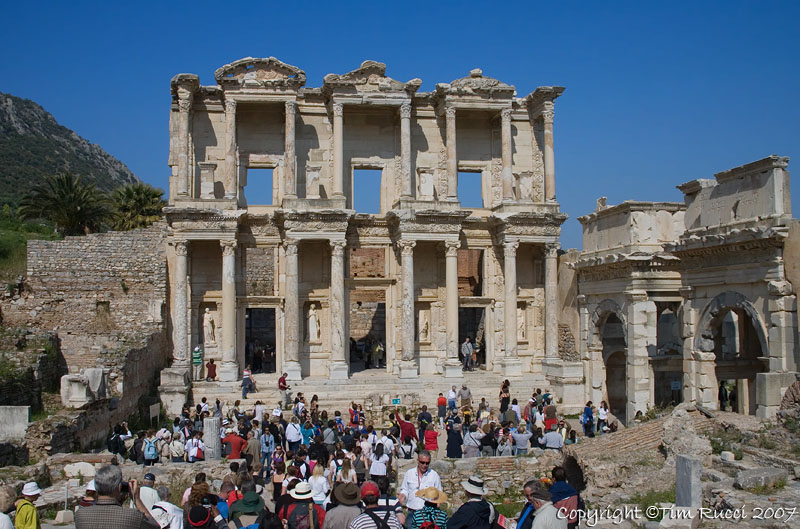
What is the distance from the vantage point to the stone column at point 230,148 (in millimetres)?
26359

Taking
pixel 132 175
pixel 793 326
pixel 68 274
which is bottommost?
pixel 793 326

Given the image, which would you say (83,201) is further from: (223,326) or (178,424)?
(178,424)

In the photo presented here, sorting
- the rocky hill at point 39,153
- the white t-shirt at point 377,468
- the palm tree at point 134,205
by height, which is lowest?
the white t-shirt at point 377,468

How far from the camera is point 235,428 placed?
17.8 meters

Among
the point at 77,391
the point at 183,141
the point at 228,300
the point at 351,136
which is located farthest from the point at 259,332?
the point at 77,391

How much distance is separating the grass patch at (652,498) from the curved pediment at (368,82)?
57.4 ft

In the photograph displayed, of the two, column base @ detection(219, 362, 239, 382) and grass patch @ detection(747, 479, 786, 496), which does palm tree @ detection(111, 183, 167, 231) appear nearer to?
column base @ detection(219, 362, 239, 382)

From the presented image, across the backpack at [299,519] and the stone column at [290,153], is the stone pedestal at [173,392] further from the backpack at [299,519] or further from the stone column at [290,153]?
the backpack at [299,519]

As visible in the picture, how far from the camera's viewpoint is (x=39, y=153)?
70.2 meters

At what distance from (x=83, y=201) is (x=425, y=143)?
16.5m

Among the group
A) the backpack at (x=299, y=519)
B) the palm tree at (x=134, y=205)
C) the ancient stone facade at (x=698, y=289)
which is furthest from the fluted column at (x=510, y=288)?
the backpack at (x=299, y=519)

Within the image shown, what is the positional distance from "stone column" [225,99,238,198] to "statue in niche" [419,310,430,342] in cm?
794

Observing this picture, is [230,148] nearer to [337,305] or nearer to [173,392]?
[337,305]

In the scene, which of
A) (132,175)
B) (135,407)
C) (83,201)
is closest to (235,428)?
(135,407)
